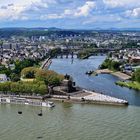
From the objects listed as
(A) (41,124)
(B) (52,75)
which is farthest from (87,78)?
(A) (41,124)

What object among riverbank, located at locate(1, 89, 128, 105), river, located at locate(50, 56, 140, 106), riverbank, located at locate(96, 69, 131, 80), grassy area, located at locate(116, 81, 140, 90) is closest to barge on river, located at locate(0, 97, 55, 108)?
riverbank, located at locate(1, 89, 128, 105)

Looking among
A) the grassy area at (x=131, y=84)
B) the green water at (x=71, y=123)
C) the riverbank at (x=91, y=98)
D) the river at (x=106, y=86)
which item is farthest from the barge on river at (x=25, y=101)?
the grassy area at (x=131, y=84)

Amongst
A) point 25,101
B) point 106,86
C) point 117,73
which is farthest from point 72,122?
point 117,73

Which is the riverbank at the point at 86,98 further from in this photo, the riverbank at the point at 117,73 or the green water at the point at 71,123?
the riverbank at the point at 117,73

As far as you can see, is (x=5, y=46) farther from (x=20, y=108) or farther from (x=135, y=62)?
(x=20, y=108)

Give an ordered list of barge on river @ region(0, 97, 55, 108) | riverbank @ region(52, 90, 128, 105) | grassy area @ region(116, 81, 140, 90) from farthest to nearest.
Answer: grassy area @ region(116, 81, 140, 90), riverbank @ region(52, 90, 128, 105), barge on river @ region(0, 97, 55, 108)

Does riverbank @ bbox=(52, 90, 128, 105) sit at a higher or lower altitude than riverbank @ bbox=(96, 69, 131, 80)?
higher

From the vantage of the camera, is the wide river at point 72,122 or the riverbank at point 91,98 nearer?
the wide river at point 72,122

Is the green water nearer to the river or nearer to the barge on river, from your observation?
the barge on river

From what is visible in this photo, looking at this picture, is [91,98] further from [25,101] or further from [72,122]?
[72,122]
